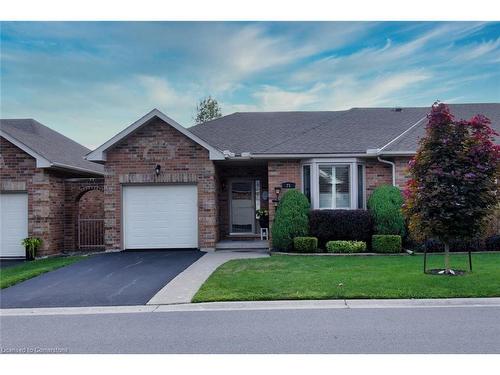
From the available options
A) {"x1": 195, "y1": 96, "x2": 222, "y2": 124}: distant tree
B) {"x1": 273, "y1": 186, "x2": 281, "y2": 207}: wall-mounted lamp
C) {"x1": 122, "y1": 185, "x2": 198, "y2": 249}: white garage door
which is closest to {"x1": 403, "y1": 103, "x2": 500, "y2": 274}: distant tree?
{"x1": 273, "y1": 186, "x2": 281, "y2": 207}: wall-mounted lamp

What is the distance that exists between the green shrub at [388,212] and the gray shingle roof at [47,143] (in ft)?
36.1

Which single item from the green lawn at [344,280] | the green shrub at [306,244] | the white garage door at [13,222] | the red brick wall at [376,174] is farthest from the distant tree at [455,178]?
the white garage door at [13,222]

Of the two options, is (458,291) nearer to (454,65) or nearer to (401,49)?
(401,49)

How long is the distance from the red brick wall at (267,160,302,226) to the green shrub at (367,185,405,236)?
106 inches

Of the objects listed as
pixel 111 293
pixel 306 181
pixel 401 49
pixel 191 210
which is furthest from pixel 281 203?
pixel 111 293

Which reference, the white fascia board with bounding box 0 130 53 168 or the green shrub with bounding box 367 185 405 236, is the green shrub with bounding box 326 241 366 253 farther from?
the white fascia board with bounding box 0 130 53 168

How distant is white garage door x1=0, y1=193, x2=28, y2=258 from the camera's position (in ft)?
47.5

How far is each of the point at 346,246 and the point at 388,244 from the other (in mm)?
1292

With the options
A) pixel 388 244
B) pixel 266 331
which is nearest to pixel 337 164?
pixel 388 244

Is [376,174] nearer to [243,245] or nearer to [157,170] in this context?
[243,245]

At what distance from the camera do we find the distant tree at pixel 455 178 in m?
8.40

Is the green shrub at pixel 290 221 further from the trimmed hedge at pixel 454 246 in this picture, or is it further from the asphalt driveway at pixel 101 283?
the trimmed hedge at pixel 454 246

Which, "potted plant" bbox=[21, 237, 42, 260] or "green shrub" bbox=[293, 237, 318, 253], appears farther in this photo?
"potted plant" bbox=[21, 237, 42, 260]

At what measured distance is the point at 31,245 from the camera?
13891 millimetres
